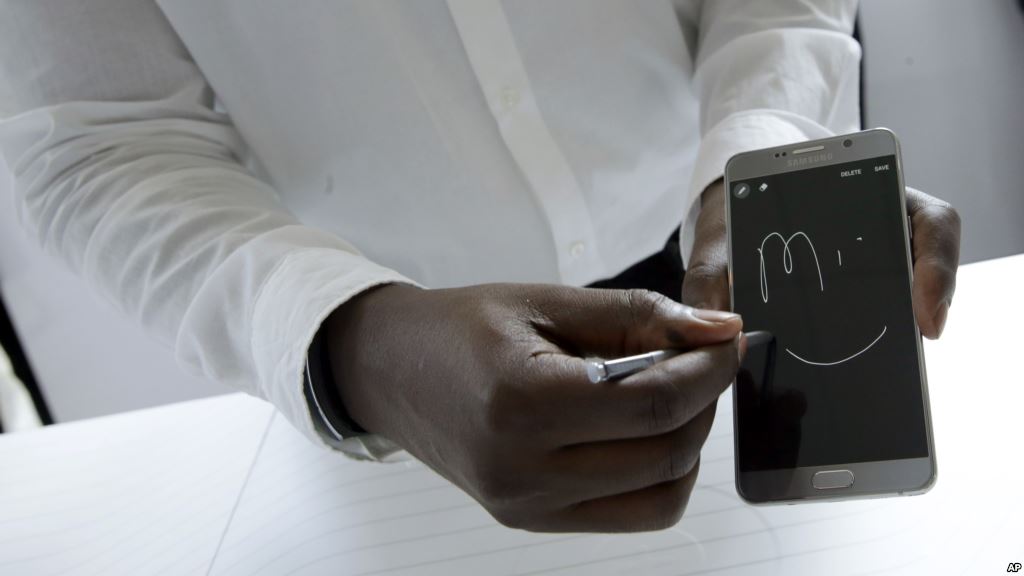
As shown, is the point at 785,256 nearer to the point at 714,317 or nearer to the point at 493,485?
the point at 714,317

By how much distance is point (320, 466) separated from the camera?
66 centimetres

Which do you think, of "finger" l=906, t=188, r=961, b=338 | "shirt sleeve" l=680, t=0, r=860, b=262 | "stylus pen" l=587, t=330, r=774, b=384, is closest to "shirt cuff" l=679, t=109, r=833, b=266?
"shirt sleeve" l=680, t=0, r=860, b=262

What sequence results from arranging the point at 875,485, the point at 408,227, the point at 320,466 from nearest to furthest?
1. the point at 875,485
2. the point at 320,466
3. the point at 408,227

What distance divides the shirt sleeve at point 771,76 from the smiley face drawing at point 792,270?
0.29 feet

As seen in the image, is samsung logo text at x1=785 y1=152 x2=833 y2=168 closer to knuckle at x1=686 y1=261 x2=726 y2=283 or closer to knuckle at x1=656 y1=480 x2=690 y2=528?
knuckle at x1=686 y1=261 x2=726 y2=283

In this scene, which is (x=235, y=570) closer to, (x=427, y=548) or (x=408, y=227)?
(x=427, y=548)

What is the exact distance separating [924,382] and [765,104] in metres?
0.27

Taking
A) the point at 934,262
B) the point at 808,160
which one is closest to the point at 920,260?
the point at 934,262

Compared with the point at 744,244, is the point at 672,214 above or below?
below

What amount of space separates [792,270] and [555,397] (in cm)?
23

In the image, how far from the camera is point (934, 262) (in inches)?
19.1

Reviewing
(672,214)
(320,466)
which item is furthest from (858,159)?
(320,466)

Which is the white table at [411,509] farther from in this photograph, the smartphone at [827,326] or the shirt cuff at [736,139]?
the shirt cuff at [736,139]

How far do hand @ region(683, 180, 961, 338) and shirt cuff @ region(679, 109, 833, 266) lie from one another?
0.03 metres
